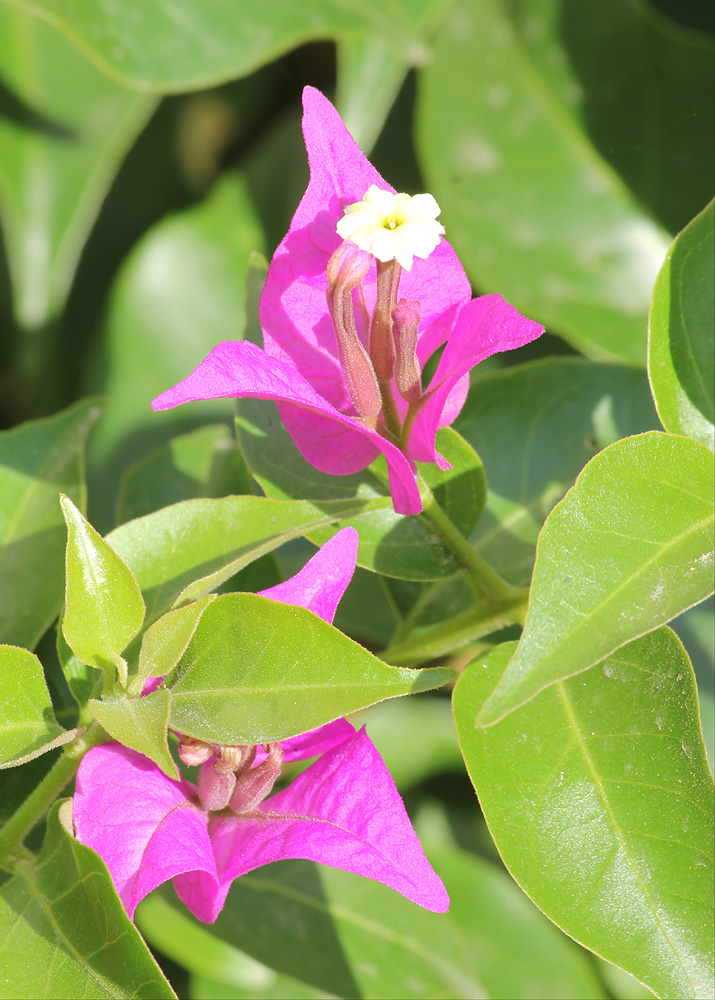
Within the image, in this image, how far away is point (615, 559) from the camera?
412mm

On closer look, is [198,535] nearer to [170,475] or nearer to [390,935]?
[170,475]

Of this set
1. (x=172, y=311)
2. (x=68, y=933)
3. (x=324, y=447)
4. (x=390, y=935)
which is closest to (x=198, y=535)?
(x=324, y=447)

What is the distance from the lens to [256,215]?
107 cm

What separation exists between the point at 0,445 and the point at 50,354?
0.50m

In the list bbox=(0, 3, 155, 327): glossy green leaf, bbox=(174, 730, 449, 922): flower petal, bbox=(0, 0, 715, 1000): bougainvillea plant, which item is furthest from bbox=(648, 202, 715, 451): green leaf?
bbox=(0, 3, 155, 327): glossy green leaf

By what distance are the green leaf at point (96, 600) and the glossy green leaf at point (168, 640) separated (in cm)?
1

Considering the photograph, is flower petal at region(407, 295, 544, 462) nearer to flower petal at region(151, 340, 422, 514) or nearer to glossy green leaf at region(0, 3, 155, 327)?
flower petal at region(151, 340, 422, 514)

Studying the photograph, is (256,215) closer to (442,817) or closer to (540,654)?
(442,817)

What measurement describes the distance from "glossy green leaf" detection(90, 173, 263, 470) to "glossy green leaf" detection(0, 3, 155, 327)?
0.22 feet

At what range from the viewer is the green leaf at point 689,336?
0.51 meters

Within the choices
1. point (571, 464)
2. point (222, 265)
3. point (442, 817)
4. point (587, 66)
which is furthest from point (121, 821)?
point (587, 66)

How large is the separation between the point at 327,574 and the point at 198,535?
78mm

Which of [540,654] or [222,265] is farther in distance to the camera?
[222,265]

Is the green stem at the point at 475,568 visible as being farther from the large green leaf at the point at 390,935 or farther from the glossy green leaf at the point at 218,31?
the glossy green leaf at the point at 218,31
